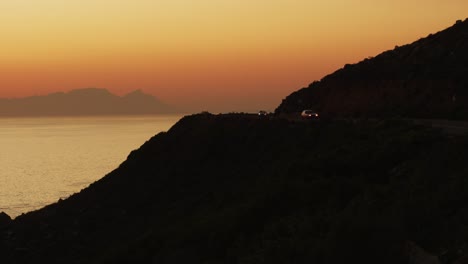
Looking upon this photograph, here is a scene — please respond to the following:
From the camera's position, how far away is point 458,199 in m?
16.3

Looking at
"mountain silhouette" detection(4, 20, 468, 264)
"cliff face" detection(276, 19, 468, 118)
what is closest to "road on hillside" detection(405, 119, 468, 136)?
"mountain silhouette" detection(4, 20, 468, 264)

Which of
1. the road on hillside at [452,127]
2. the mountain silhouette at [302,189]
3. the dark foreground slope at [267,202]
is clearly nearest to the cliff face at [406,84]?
the mountain silhouette at [302,189]

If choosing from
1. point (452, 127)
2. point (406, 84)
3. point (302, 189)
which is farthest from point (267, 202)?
point (406, 84)

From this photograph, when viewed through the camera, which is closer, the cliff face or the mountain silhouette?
the mountain silhouette

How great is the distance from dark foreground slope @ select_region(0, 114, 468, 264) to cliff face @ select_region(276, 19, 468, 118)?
11.4m

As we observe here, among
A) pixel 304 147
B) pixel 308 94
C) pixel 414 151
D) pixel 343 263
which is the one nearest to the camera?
pixel 343 263

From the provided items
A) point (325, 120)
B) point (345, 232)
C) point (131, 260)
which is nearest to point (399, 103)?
point (325, 120)

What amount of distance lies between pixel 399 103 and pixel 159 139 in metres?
24.0

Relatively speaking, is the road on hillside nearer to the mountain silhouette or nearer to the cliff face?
the mountain silhouette

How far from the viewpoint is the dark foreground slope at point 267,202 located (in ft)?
47.9

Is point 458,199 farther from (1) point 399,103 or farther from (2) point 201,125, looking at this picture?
(2) point 201,125

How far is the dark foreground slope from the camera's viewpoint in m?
14.6

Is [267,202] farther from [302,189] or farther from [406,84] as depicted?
[406,84]

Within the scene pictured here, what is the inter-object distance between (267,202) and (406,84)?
37.3m
